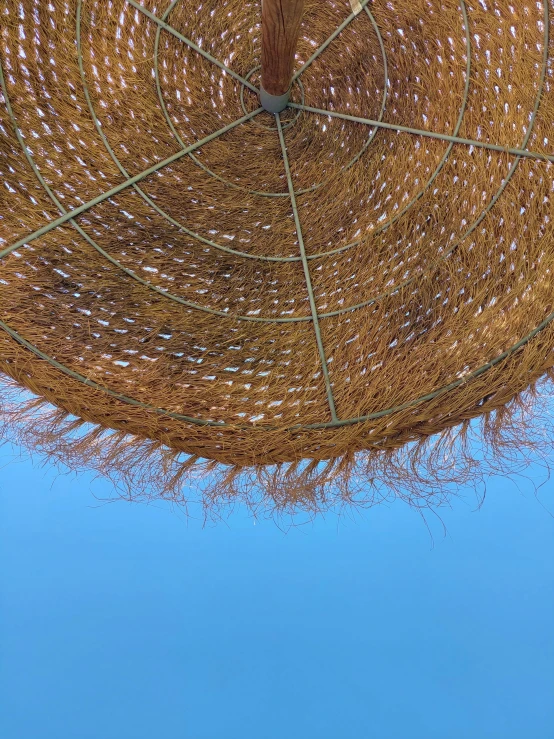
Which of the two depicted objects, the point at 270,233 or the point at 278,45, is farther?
the point at 270,233

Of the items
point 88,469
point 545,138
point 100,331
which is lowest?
point 88,469

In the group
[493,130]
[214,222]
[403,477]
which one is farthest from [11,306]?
[493,130]

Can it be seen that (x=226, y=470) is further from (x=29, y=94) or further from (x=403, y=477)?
(x=29, y=94)
